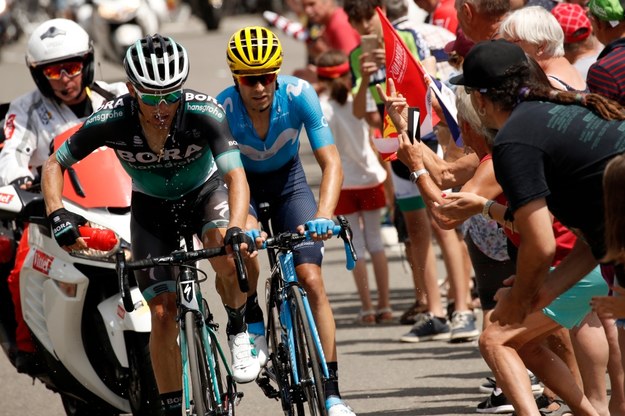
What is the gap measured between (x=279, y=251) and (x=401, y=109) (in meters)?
0.96

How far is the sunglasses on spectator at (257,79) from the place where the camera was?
23.7ft

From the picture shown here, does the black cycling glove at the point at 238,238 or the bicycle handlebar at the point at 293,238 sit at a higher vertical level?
the black cycling glove at the point at 238,238

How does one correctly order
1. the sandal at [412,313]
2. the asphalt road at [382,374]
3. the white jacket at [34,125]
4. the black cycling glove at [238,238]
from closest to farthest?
the black cycling glove at [238,238]
the asphalt road at [382,374]
the white jacket at [34,125]
the sandal at [412,313]

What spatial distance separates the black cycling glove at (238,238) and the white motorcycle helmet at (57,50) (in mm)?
2897

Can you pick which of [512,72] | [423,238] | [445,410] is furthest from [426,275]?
[512,72]

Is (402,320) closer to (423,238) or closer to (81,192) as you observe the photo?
(423,238)

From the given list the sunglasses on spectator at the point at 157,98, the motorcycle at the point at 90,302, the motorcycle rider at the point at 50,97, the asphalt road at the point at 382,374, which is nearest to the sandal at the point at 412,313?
the asphalt road at the point at 382,374

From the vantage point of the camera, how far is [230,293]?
6.97 meters

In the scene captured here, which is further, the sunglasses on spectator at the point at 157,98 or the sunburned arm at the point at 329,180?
the sunburned arm at the point at 329,180

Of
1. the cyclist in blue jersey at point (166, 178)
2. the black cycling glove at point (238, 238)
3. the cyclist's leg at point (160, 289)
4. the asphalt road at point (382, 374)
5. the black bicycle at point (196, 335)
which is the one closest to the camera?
the black cycling glove at point (238, 238)

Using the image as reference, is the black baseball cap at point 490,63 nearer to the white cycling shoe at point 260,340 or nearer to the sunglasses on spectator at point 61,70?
the white cycling shoe at point 260,340

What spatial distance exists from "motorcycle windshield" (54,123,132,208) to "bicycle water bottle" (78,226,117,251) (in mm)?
349

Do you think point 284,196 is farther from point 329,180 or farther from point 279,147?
point 329,180

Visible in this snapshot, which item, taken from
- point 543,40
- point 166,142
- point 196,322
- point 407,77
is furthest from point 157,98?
point 543,40
